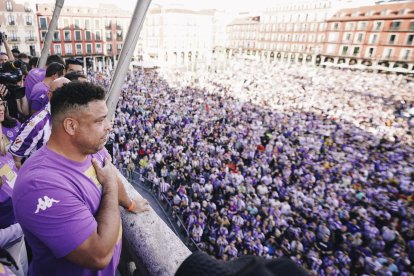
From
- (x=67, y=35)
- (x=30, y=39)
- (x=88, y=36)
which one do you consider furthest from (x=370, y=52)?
(x=30, y=39)

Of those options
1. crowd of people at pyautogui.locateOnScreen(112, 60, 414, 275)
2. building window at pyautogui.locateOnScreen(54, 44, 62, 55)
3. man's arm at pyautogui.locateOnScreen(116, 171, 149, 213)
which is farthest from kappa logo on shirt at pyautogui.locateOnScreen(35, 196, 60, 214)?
building window at pyautogui.locateOnScreen(54, 44, 62, 55)

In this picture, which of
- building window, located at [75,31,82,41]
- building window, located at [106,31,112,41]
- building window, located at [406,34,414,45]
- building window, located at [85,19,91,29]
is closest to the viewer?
building window, located at [406,34,414,45]

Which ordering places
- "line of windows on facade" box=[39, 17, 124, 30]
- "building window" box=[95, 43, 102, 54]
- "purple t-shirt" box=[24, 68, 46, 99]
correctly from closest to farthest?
"purple t-shirt" box=[24, 68, 46, 99] < "line of windows on facade" box=[39, 17, 124, 30] < "building window" box=[95, 43, 102, 54]

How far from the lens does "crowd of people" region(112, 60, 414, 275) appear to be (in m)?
Answer: 7.36

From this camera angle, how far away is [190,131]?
568 inches

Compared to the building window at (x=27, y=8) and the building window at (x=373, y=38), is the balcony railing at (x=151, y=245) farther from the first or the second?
the building window at (x=373, y=38)

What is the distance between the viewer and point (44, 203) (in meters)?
1.07

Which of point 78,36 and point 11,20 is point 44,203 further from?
point 78,36

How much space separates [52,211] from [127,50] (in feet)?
5.00

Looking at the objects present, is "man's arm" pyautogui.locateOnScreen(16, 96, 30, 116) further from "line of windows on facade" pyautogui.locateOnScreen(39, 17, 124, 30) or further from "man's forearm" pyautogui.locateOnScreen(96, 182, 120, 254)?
"line of windows on facade" pyautogui.locateOnScreen(39, 17, 124, 30)

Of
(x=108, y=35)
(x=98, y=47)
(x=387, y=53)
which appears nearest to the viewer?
(x=387, y=53)

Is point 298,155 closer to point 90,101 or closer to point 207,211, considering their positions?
point 207,211

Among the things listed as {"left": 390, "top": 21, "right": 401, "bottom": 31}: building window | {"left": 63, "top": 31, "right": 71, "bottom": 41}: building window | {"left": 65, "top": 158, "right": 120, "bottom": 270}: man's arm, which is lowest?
{"left": 65, "top": 158, "right": 120, "bottom": 270}: man's arm

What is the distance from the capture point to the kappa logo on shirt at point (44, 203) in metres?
1.06
